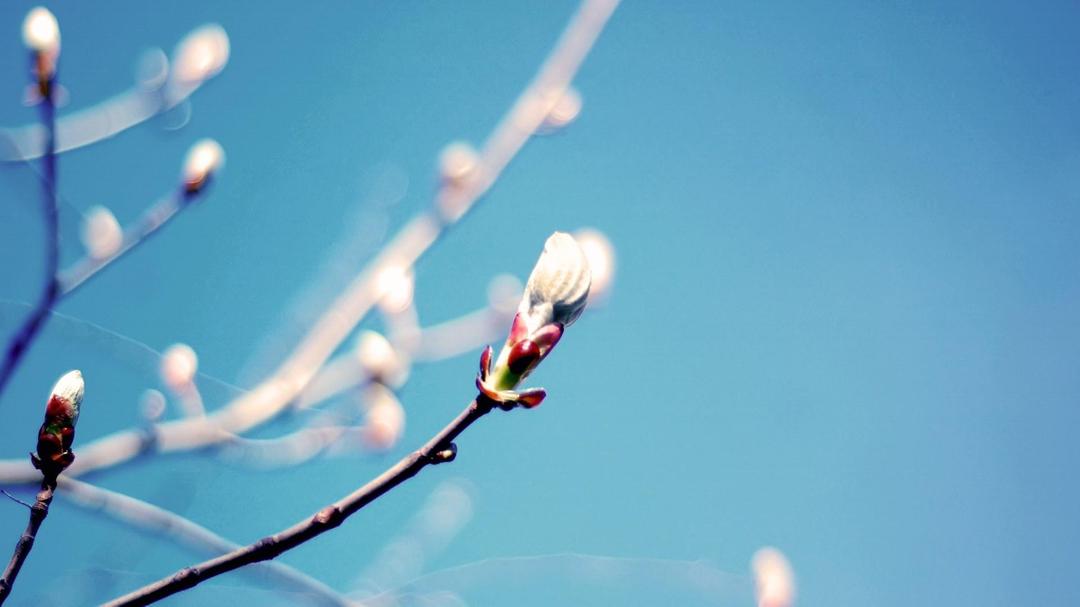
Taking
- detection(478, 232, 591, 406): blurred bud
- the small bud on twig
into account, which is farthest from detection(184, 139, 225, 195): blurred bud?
detection(478, 232, 591, 406): blurred bud

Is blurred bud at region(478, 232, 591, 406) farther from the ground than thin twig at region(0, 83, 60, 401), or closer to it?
closer to it

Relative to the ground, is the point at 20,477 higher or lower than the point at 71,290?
lower

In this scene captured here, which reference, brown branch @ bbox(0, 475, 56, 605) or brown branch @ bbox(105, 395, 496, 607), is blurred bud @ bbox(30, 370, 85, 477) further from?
brown branch @ bbox(105, 395, 496, 607)

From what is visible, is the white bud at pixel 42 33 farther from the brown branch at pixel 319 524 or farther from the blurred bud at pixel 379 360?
the brown branch at pixel 319 524

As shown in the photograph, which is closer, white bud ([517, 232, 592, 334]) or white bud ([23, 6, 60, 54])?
white bud ([517, 232, 592, 334])

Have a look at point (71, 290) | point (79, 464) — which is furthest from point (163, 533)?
point (71, 290)

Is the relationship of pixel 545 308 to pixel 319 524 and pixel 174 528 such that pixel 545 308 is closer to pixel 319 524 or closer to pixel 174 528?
pixel 319 524

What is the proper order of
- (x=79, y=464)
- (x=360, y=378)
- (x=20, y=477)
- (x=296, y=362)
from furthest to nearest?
1. (x=360, y=378)
2. (x=296, y=362)
3. (x=79, y=464)
4. (x=20, y=477)

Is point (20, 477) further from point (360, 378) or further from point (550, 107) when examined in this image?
point (550, 107)
